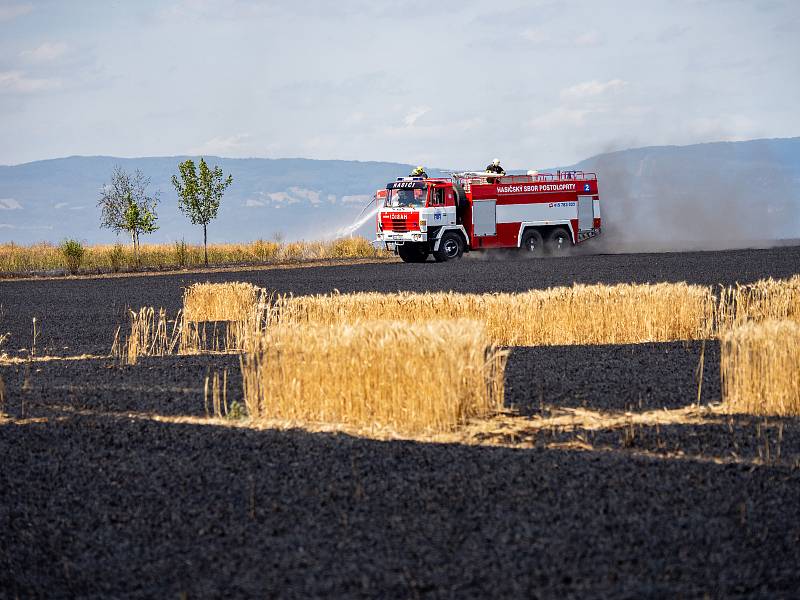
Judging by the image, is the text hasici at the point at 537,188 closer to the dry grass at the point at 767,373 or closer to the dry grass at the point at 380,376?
the dry grass at the point at 767,373

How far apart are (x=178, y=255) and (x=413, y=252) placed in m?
9.78

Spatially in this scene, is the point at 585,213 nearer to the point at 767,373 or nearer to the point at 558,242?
the point at 558,242

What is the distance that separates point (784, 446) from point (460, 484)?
9.90 feet

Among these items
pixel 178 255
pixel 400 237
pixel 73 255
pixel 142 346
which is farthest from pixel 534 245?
pixel 142 346

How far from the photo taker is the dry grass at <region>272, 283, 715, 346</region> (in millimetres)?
16000

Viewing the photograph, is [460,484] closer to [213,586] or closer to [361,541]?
[361,541]

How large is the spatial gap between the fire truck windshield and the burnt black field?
2529 cm

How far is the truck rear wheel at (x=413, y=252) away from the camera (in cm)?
3909

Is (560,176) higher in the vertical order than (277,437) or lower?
higher

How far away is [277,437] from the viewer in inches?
378

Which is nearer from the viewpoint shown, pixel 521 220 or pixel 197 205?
pixel 521 220

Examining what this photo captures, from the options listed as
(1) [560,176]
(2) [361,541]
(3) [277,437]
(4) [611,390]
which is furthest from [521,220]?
(2) [361,541]

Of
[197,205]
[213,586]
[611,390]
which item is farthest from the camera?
[197,205]

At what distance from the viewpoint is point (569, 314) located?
631 inches
